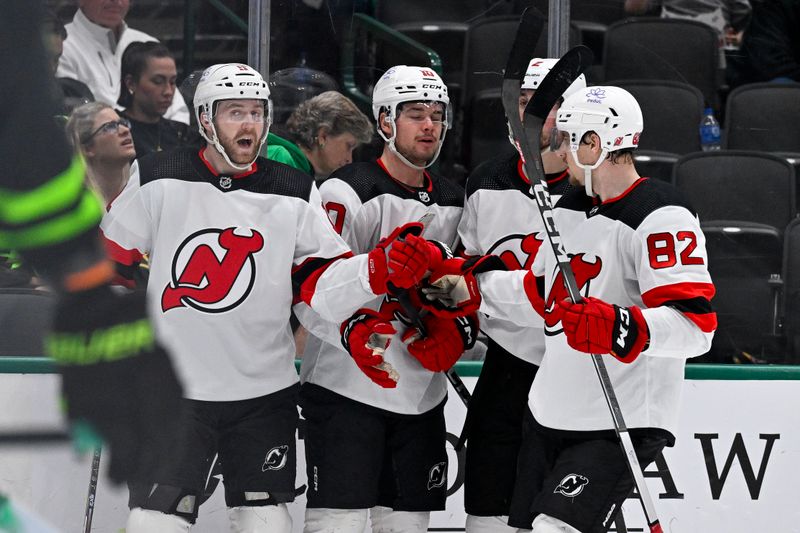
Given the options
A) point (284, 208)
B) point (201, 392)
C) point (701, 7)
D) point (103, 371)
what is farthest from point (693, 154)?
point (103, 371)

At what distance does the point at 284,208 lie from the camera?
3025 mm

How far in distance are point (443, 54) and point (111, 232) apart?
1.41 metres

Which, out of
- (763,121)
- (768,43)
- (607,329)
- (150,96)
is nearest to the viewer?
(607,329)

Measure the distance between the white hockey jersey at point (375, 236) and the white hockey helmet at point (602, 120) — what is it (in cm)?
47

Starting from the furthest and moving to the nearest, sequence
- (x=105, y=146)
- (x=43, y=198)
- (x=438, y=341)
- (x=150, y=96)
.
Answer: (x=150, y=96) < (x=105, y=146) < (x=438, y=341) < (x=43, y=198)

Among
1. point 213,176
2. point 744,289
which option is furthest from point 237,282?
point 744,289

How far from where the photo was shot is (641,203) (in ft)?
9.04

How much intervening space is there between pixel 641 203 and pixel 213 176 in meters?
1.00

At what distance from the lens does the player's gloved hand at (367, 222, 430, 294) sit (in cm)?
286

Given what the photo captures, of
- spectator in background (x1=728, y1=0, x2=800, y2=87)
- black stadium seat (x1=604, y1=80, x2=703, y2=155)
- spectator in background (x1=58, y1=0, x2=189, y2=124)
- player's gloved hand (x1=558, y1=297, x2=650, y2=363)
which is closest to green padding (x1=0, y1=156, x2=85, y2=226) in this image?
player's gloved hand (x1=558, y1=297, x2=650, y2=363)

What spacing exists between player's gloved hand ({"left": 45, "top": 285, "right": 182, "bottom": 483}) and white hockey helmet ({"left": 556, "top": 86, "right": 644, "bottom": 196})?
1618mm

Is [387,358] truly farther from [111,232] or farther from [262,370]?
[111,232]

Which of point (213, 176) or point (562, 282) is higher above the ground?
point (213, 176)

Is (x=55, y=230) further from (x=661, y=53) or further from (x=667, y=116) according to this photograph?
(x=661, y=53)
